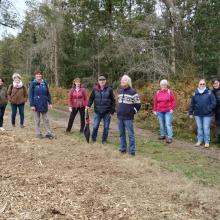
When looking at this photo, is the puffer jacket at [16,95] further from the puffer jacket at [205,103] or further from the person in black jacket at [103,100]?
the puffer jacket at [205,103]

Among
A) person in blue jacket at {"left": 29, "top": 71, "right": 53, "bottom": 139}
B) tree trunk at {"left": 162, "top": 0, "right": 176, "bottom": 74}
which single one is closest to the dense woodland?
tree trunk at {"left": 162, "top": 0, "right": 176, "bottom": 74}

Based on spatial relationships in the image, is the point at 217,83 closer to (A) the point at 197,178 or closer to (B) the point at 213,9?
(A) the point at 197,178

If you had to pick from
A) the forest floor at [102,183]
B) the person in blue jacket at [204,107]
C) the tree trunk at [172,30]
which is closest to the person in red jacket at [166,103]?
the person in blue jacket at [204,107]

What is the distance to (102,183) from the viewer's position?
5859 mm

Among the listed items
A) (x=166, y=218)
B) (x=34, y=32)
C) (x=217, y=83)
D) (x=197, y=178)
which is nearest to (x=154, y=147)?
(x=217, y=83)

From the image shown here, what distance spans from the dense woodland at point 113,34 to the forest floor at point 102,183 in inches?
519

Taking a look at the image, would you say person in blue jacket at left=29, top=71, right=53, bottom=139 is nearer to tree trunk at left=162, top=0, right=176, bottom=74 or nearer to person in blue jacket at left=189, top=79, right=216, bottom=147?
person in blue jacket at left=189, top=79, right=216, bottom=147

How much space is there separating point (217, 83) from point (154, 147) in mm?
2532

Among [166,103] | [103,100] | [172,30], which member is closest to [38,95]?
[103,100]

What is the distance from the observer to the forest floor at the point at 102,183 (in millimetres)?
4816

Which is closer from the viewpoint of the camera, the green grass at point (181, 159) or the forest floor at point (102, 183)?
the forest floor at point (102, 183)

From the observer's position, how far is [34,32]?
135 ft

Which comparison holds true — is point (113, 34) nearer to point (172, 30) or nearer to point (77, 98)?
point (172, 30)

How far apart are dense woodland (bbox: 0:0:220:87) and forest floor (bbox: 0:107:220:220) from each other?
13.2 meters
